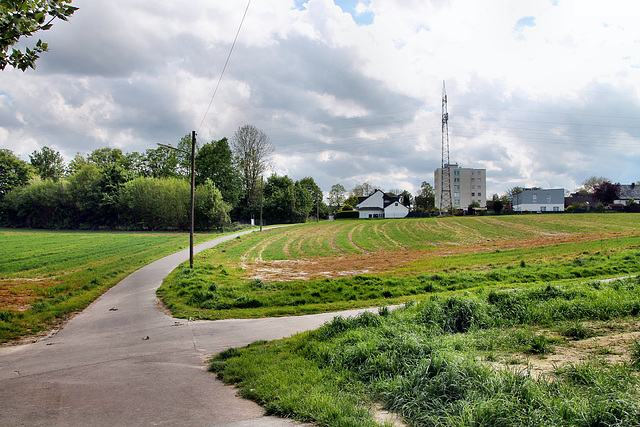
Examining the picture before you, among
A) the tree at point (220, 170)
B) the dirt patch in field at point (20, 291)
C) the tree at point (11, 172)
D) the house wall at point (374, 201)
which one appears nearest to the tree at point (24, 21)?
the dirt patch in field at point (20, 291)

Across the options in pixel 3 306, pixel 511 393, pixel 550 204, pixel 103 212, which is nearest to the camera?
pixel 511 393

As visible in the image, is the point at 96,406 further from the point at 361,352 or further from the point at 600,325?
the point at 600,325

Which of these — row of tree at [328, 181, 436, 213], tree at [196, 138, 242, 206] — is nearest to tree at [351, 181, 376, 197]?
row of tree at [328, 181, 436, 213]

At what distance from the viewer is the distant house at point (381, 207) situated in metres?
94.1

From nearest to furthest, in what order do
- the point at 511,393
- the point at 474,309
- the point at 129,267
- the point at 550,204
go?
the point at 511,393, the point at 474,309, the point at 129,267, the point at 550,204

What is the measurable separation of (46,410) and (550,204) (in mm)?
110894

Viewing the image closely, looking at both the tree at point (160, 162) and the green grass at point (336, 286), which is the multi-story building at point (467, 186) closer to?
the tree at point (160, 162)

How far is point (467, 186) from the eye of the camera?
117500 millimetres

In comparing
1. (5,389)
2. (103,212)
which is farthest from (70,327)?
(103,212)

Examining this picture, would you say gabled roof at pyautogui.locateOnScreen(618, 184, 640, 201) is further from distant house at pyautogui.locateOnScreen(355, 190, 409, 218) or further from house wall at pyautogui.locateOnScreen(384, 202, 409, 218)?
distant house at pyautogui.locateOnScreen(355, 190, 409, 218)

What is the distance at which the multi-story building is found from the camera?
117 meters

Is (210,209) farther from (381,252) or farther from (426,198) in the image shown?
(426,198)

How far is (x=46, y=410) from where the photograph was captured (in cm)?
438

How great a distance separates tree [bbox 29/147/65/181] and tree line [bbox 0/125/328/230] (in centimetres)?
1075
